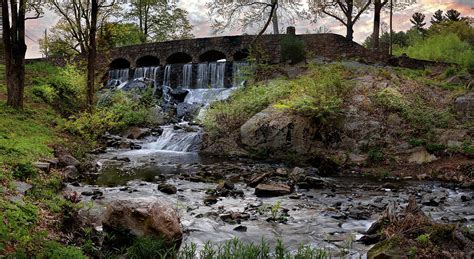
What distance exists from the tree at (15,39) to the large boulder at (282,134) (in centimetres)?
938

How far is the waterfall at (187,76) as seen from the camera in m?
28.5

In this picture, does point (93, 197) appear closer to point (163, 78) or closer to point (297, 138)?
point (297, 138)

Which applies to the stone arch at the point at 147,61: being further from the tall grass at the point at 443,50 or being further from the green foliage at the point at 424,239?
the green foliage at the point at 424,239

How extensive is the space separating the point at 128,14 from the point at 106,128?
1009 inches

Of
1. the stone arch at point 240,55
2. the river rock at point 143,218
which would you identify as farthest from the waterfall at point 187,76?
the river rock at point 143,218

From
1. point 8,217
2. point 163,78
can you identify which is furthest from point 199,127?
point 8,217

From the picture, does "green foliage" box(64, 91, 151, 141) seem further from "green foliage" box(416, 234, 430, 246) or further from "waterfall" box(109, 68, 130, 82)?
"green foliage" box(416, 234, 430, 246)

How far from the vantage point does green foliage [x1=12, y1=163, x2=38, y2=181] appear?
8.18m

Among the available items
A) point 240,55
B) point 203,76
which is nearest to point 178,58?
point 240,55

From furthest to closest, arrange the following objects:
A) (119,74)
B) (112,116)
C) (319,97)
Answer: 1. (119,74)
2. (112,116)
3. (319,97)

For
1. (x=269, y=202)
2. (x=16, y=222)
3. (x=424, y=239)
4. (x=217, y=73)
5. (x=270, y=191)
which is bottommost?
(x=269, y=202)

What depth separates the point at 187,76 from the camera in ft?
94.5

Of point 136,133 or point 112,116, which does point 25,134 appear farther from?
point 112,116

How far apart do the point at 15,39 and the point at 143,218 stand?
43.9ft
